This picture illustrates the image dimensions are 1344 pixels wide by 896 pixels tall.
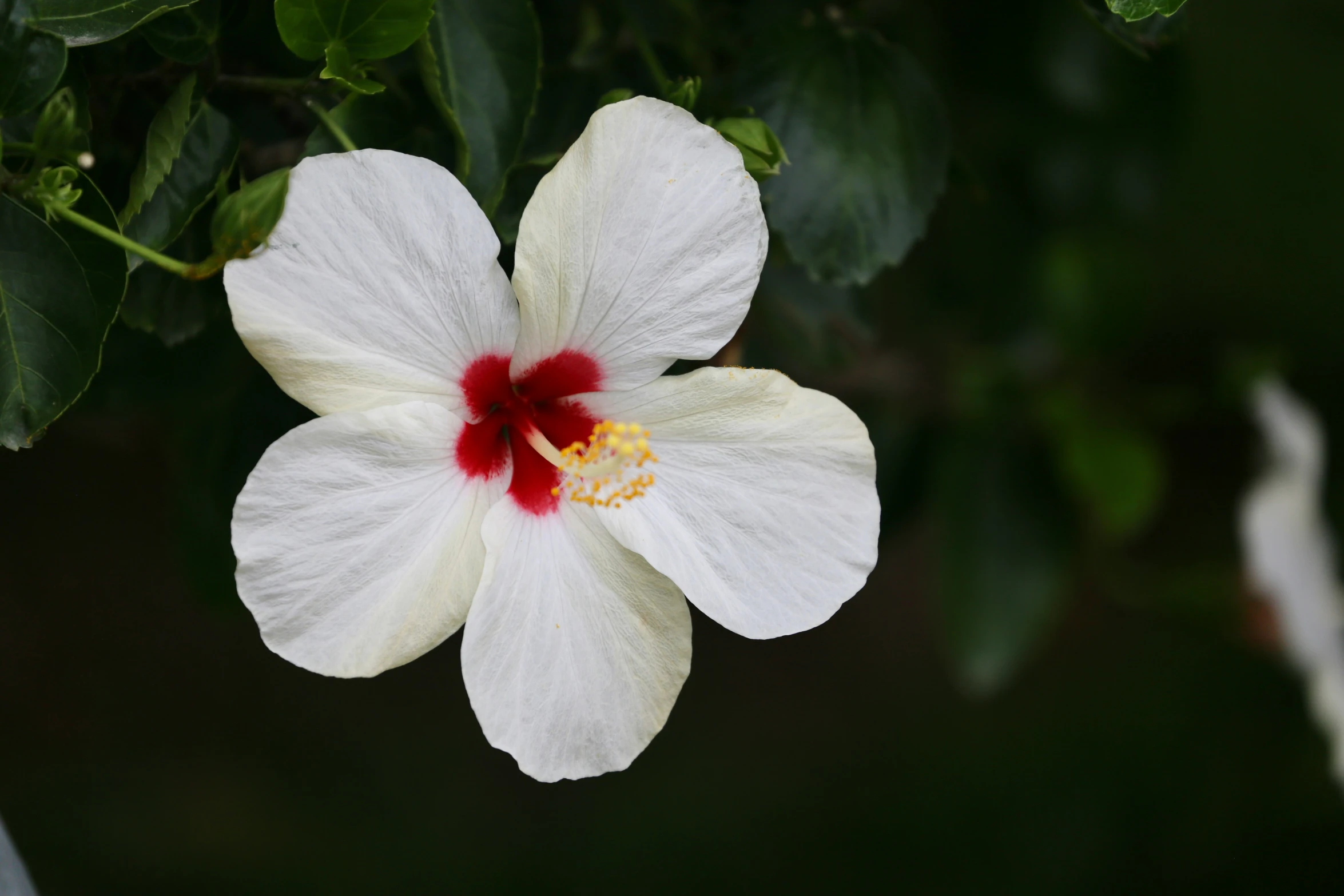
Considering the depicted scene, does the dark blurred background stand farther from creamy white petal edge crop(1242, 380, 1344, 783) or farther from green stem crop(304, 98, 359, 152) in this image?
green stem crop(304, 98, 359, 152)

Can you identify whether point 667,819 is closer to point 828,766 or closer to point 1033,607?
point 828,766

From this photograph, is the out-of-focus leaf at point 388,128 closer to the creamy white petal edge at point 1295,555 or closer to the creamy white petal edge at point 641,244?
the creamy white petal edge at point 641,244

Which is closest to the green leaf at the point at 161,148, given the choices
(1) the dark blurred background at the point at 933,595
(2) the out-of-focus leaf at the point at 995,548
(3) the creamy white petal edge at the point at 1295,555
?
(1) the dark blurred background at the point at 933,595

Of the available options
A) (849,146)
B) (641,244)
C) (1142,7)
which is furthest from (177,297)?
(1142,7)

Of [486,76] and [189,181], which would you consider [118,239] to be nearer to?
[189,181]

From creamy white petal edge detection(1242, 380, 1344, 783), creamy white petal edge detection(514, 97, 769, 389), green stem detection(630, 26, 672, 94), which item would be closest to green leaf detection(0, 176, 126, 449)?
creamy white petal edge detection(514, 97, 769, 389)

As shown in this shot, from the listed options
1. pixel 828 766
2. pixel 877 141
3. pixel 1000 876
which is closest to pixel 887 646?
pixel 828 766
